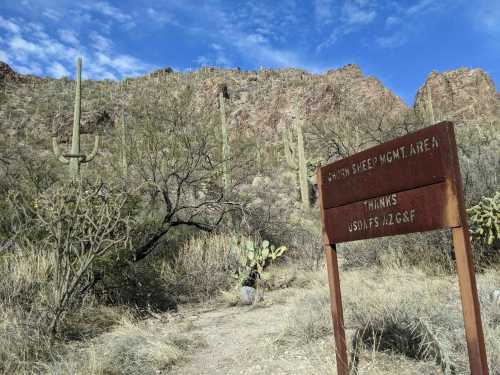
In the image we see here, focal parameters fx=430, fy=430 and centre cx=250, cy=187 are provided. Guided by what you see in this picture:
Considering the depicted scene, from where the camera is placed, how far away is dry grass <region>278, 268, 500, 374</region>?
3.31 metres

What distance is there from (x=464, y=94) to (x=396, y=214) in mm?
40413

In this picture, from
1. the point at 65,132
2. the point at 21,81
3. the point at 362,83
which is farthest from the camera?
the point at 362,83

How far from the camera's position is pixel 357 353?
3.78 meters

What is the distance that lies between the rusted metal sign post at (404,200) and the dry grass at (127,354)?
1756 mm

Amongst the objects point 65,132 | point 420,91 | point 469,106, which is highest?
point 420,91

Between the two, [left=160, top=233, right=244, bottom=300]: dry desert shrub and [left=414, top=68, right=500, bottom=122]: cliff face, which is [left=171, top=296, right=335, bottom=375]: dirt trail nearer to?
[left=160, top=233, right=244, bottom=300]: dry desert shrub

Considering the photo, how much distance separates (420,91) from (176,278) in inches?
1552

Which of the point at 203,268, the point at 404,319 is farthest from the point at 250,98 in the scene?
the point at 404,319

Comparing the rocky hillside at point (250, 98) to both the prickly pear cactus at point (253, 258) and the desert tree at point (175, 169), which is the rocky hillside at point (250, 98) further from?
the prickly pear cactus at point (253, 258)

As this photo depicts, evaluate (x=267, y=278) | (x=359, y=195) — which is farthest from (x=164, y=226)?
(x=359, y=195)

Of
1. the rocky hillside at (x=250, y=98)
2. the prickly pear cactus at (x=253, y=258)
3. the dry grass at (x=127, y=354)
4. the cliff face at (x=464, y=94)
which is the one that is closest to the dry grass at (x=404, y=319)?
the dry grass at (x=127, y=354)

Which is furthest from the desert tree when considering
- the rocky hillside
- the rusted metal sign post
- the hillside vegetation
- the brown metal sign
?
the rocky hillside

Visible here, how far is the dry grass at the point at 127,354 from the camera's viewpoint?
3600 millimetres

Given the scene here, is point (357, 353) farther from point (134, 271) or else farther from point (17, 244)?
point (17, 244)
